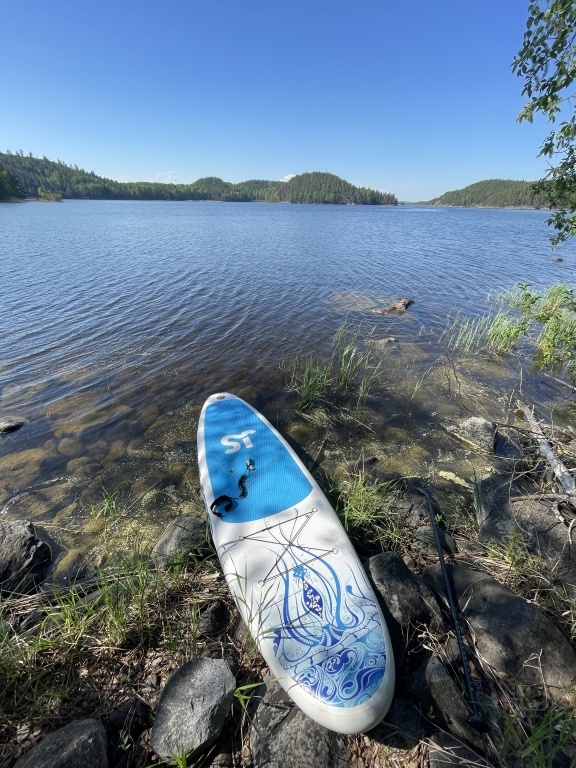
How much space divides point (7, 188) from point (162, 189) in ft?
272

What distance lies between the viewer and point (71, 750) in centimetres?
197

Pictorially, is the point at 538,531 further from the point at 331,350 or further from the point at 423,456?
the point at 331,350

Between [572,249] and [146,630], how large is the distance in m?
40.6

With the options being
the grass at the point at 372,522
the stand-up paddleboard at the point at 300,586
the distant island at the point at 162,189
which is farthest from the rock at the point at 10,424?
the distant island at the point at 162,189

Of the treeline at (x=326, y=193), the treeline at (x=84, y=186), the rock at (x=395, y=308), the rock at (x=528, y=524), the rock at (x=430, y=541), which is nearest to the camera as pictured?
the rock at (x=528, y=524)

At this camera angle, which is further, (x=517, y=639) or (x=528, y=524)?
(x=528, y=524)

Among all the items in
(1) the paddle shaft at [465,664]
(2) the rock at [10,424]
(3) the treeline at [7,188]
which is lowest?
(2) the rock at [10,424]

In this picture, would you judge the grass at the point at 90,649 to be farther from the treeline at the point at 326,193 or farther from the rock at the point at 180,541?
the treeline at the point at 326,193

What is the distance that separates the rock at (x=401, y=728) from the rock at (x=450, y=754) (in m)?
0.14

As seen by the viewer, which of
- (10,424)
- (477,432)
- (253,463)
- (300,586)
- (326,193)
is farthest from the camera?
(326,193)

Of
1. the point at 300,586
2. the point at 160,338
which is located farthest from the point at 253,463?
the point at 160,338

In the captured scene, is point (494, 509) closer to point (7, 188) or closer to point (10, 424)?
point (10, 424)

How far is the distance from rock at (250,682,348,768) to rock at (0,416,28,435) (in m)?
6.96

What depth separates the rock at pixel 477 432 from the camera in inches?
247
